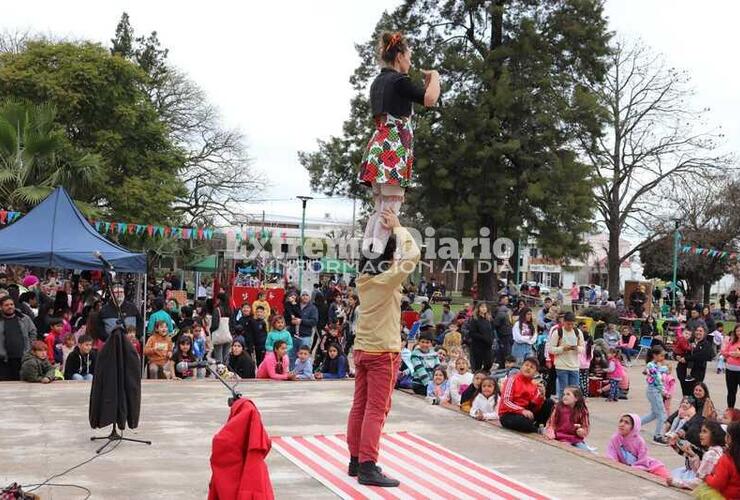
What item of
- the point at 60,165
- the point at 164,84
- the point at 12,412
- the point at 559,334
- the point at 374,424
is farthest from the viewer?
the point at 164,84

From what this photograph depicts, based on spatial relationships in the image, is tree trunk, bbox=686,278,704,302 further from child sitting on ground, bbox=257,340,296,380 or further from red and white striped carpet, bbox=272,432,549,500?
red and white striped carpet, bbox=272,432,549,500

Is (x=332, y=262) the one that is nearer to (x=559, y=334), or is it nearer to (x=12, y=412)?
(x=559, y=334)

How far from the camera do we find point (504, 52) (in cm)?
2672

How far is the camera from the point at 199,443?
21.8ft

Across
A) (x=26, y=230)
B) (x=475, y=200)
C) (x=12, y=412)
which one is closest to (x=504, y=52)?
(x=475, y=200)

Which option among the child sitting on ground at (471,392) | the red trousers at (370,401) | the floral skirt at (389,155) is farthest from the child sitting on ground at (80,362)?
the floral skirt at (389,155)

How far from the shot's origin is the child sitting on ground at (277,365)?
35.5ft

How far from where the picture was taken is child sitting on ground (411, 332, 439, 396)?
33.8 feet

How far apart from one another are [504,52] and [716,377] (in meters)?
13.8

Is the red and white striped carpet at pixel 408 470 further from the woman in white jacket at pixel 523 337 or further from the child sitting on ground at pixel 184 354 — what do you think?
the woman in white jacket at pixel 523 337

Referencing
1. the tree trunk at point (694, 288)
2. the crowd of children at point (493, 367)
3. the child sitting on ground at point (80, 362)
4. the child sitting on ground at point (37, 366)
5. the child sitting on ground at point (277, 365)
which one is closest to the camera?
the crowd of children at point (493, 367)

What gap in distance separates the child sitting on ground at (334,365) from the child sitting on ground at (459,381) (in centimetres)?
232

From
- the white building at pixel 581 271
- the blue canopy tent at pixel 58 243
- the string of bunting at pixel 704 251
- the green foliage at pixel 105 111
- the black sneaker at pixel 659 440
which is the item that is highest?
the green foliage at pixel 105 111

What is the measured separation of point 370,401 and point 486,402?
11.6 feet
